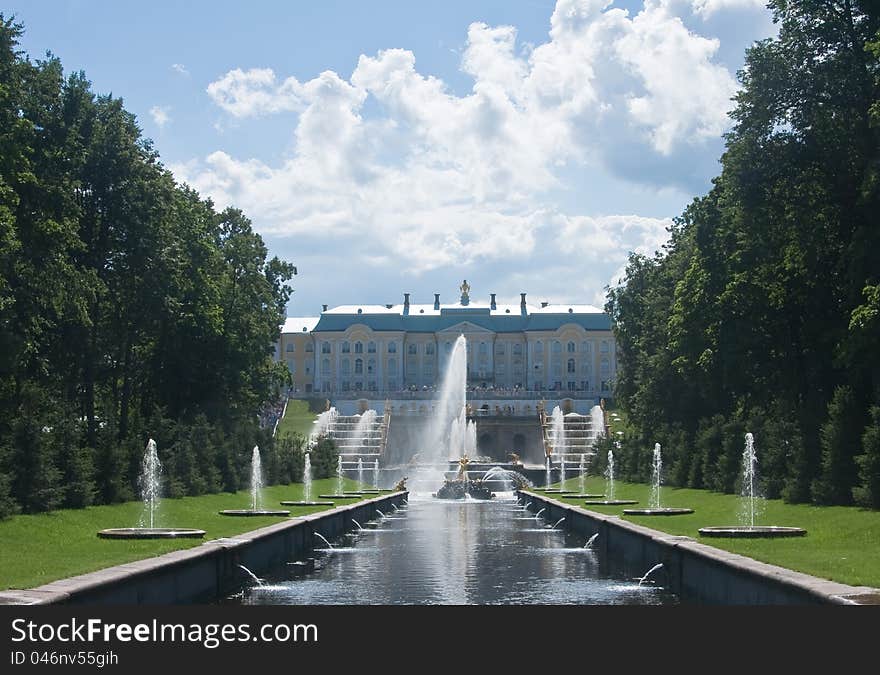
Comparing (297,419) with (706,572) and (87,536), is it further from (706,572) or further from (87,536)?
(706,572)

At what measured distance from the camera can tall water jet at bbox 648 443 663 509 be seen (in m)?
37.2

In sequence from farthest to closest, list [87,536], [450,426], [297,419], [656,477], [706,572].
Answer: [297,419], [450,426], [656,477], [87,536], [706,572]

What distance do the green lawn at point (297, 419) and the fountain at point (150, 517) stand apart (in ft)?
189

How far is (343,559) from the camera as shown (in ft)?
75.6

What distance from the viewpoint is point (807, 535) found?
64.7ft

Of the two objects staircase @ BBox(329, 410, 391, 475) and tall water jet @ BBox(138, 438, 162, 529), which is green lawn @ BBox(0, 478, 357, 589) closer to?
tall water jet @ BBox(138, 438, 162, 529)

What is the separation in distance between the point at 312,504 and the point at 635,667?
84.1ft

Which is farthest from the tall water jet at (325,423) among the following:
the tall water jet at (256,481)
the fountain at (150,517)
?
the fountain at (150,517)

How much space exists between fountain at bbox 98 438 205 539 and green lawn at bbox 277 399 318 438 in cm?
5769

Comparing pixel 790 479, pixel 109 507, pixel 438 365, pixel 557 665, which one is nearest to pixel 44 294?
pixel 109 507

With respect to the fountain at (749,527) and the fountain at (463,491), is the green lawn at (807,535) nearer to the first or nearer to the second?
the fountain at (749,527)

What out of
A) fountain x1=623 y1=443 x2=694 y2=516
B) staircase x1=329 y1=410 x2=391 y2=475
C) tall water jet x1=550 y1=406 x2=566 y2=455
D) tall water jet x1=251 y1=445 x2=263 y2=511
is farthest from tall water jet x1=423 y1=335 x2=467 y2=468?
tall water jet x1=251 y1=445 x2=263 y2=511

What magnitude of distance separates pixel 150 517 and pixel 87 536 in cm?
634

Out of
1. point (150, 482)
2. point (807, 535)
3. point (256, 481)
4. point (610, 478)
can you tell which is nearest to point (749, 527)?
point (807, 535)
